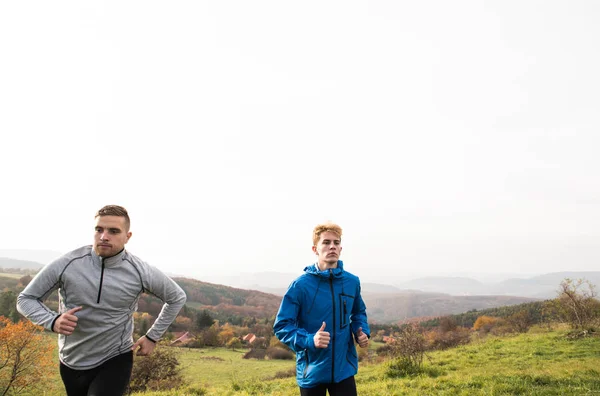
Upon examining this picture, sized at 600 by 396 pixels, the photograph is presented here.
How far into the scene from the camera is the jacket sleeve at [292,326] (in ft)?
11.3

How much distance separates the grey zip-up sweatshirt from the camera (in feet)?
10.7

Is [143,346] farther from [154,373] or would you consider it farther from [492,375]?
[154,373]

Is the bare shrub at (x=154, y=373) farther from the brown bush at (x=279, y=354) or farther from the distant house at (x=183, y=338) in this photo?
the distant house at (x=183, y=338)

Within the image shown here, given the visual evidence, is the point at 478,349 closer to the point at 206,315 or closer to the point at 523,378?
the point at 523,378

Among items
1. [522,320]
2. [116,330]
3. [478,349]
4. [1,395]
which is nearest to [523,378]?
[116,330]

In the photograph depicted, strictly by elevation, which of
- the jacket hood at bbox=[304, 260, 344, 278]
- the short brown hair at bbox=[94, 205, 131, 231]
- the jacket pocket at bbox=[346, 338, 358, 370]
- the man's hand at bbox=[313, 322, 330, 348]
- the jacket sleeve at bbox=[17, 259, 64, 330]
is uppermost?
the short brown hair at bbox=[94, 205, 131, 231]

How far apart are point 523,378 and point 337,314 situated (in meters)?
8.38

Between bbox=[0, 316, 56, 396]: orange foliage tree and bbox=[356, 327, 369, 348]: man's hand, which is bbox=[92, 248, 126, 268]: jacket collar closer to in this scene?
bbox=[356, 327, 369, 348]: man's hand

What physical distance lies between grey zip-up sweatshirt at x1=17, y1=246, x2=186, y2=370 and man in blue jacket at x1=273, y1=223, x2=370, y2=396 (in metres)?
1.55

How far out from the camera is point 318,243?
157 inches

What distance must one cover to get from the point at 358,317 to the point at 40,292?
10.6 ft

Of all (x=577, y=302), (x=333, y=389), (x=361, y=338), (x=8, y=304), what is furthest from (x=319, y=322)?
(x=8, y=304)

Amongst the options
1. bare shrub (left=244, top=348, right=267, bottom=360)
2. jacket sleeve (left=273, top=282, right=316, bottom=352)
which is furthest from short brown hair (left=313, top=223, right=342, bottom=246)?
bare shrub (left=244, top=348, right=267, bottom=360)

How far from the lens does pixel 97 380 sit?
329 cm
